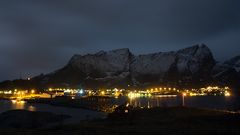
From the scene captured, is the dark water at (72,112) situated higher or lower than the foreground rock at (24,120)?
lower

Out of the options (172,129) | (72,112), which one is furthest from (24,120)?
(72,112)

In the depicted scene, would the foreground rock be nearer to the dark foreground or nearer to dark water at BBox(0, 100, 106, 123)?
dark water at BBox(0, 100, 106, 123)

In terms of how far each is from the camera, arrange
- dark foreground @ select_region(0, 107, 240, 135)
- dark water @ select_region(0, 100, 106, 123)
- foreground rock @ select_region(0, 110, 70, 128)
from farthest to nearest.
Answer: dark water @ select_region(0, 100, 106, 123) < foreground rock @ select_region(0, 110, 70, 128) < dark foreground @ select_region(0, 107, 240, 135)

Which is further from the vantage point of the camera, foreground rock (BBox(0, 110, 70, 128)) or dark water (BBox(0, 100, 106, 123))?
dark water (BBox(0, 100, 106, 123))

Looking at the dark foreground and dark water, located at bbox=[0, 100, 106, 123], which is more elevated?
the dark foreground

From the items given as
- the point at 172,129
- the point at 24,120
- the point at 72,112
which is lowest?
the point at 72,112

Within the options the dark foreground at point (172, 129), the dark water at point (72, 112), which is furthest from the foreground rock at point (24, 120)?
the dark foreground at point (172, 129)

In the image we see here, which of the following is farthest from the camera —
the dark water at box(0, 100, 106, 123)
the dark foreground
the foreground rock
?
the dark water at box(0, 100, 106, 123)

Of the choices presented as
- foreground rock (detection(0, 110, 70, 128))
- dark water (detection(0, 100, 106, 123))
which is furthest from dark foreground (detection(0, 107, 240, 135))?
dark water (detection(0, 100, 106, 123))

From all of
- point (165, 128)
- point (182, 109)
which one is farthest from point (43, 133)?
point (182, 109)

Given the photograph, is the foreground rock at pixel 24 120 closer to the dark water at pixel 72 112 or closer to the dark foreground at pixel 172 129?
the dark water at pixel 72 112

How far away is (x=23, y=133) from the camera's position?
132 feet

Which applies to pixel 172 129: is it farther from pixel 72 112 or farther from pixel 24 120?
pixel 72 112

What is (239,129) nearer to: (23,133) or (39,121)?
(23,133)
